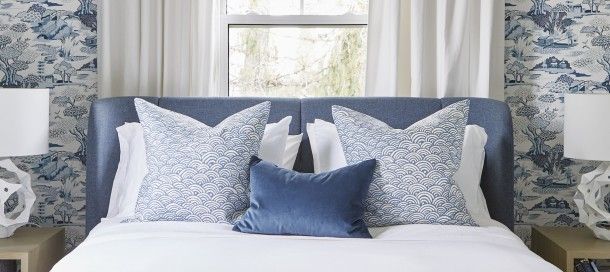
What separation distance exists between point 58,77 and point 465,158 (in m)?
1.98

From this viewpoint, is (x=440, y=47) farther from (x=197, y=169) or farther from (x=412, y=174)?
(x=197, y=169)

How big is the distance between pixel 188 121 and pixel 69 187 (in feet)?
3.39

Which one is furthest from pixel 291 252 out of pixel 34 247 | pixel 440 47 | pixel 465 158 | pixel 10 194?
pixel 440 47

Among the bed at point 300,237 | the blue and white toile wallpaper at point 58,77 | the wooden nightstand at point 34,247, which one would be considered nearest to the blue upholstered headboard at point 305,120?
the bed at point 300,237

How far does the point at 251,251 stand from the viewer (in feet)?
8.25

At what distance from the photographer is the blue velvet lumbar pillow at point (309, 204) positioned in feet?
9.60

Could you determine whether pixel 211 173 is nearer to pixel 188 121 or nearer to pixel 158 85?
pixel 188 121

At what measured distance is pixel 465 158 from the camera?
3.38 m

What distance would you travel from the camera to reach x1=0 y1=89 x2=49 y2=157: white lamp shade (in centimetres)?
326

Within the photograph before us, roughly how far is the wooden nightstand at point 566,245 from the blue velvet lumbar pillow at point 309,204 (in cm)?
90

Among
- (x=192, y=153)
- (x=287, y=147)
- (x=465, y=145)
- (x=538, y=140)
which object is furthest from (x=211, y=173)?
(x=538, y=140)

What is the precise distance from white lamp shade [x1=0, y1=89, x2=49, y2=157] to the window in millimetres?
1007

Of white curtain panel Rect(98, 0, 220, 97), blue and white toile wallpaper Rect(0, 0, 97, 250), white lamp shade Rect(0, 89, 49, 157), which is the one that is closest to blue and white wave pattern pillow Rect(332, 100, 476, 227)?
white curtain panel Rect(98, 0, 220, 97)

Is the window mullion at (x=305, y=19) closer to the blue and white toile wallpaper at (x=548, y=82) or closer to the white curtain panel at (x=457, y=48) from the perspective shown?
the white curtain panel at (x=457, y=48)
